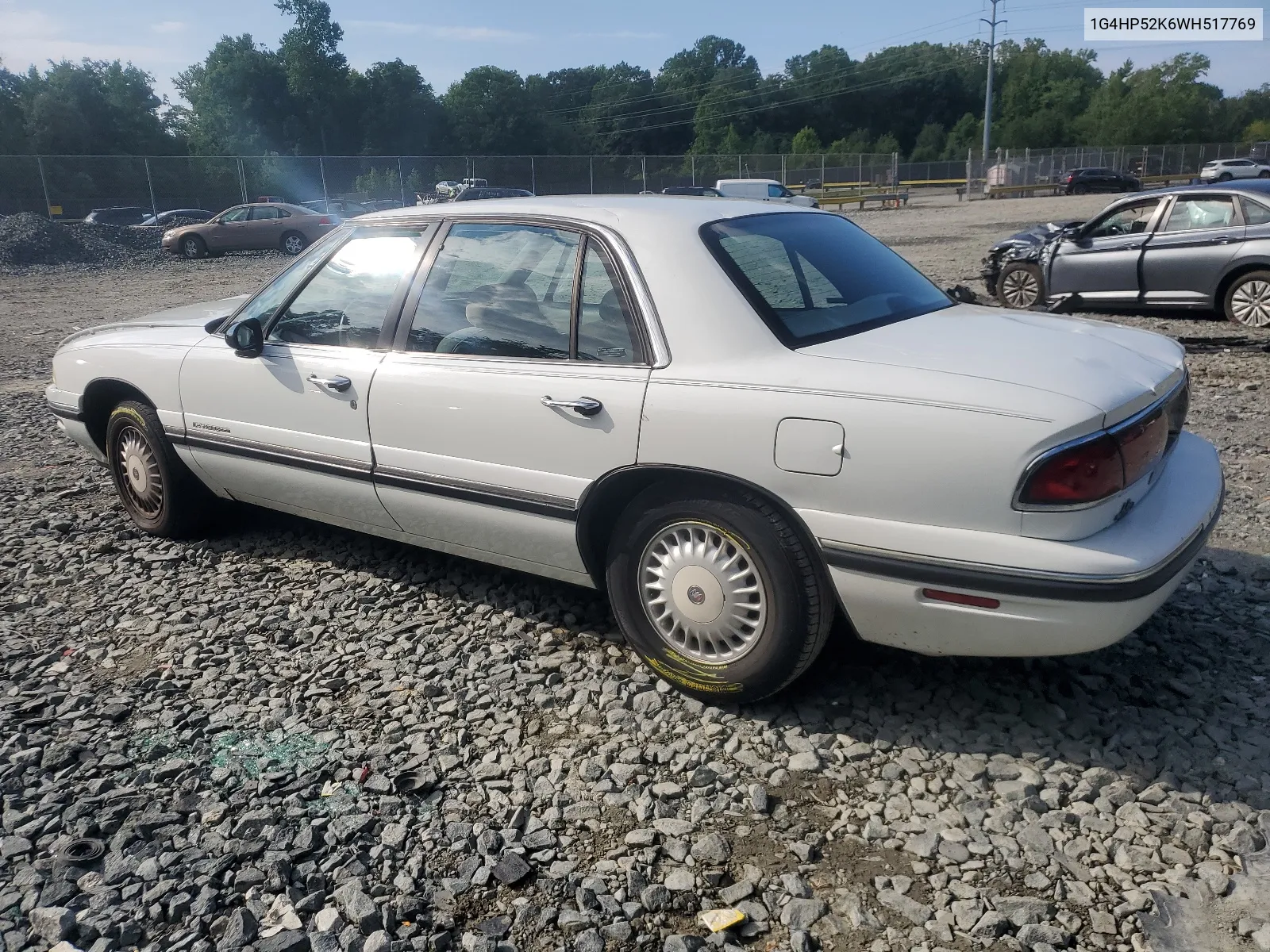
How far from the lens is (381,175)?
39.7 metres

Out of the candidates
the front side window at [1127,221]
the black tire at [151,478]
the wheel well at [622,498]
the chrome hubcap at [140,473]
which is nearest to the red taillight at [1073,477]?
the wheel well at [622,498]

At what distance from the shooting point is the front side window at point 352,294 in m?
4.03

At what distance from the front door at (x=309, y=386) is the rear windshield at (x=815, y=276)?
1388 mm

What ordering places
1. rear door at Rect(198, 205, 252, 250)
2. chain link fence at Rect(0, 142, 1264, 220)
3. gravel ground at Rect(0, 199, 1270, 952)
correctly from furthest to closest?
chain link fence at Rect(0, 142, 1264, 220) < rear door at Rect(198, 205, 252, 250) < gravel ground at Rect(0, 199, 1270, 952)

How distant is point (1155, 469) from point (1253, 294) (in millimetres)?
8262

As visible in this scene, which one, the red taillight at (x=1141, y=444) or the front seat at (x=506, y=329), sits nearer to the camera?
the red taillight at (x=1141, y=444)

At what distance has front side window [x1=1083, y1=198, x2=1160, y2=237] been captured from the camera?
10.5 metres

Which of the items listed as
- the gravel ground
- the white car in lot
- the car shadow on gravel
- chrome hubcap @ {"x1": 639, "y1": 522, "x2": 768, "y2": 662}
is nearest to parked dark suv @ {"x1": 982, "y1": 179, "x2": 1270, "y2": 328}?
the car shadow on gravel

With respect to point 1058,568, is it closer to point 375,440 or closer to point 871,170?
point 375,440

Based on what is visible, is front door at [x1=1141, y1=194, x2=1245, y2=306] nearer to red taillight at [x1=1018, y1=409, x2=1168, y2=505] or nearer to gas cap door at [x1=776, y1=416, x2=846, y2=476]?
red taillight at [x1=1018, y1=409, x2=1168, y2=505]

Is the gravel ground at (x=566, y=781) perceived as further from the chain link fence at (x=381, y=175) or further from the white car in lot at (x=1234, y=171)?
the white car in lot at (x=1234, y=171)

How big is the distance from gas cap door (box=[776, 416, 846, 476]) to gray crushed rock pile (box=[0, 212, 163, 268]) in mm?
26320

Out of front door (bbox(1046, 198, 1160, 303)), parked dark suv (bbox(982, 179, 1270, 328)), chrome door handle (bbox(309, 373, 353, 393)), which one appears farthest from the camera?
front door (bbox(1046, 198, 1160, 303))

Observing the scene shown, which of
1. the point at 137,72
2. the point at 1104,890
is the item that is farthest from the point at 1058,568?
the point at 137,72
